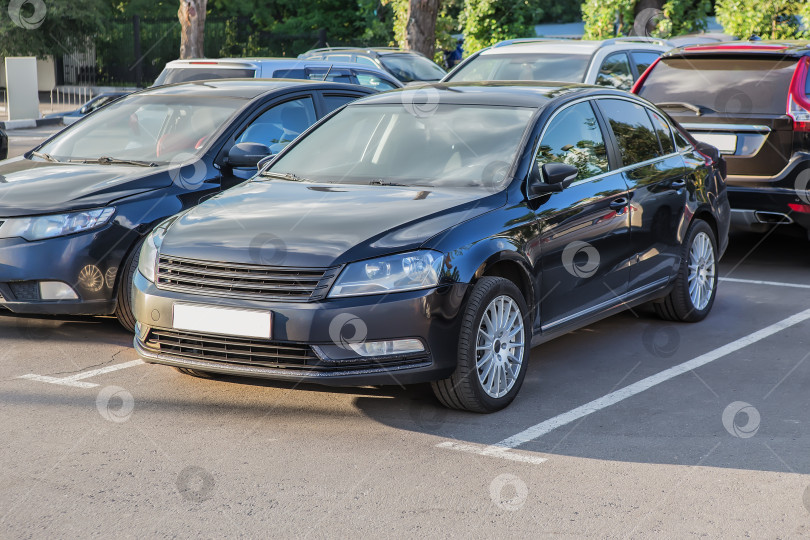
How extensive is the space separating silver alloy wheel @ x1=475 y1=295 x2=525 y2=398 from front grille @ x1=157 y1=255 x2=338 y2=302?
0.82 meters

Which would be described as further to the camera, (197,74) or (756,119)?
(197,74)

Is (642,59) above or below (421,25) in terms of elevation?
above

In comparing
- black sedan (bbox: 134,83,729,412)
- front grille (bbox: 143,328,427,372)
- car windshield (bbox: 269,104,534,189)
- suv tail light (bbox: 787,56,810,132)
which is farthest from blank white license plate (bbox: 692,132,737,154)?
front grille (bbox: 143,328,427,372)

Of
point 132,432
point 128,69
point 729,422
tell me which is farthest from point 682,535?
point 128,69

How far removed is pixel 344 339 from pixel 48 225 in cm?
248

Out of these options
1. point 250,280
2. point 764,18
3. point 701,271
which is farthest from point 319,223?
point 764,18

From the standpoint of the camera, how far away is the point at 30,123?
2402 centimetres

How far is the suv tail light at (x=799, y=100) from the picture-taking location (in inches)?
344

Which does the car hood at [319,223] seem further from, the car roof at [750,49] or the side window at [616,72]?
the side window at [616,72]

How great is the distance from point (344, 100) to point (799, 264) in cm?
434

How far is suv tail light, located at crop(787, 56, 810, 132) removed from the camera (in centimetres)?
873

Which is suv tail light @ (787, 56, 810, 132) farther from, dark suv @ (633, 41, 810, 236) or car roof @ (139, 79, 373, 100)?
car roof @ (139, 79, 373, 100)

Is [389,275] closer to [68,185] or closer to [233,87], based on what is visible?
[68,185]

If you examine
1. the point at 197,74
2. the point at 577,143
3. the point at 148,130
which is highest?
the point at 577,143
